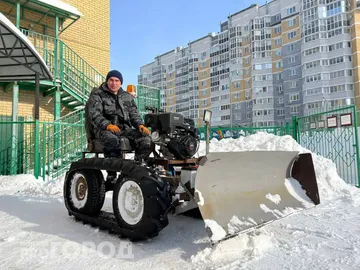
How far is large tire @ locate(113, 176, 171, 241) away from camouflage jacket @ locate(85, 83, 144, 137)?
2.92 ft

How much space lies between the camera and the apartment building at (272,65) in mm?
55406

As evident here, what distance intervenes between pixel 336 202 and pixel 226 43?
249ft

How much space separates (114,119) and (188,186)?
1.56 m

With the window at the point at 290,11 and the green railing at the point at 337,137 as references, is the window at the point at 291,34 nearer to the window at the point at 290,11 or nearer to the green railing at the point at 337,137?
the window at the point at 290,11

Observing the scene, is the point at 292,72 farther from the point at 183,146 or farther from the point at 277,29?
the point at 183,146

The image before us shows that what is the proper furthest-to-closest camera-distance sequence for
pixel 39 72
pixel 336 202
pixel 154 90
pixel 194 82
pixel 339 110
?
pixel 194 82
pixel 154 90
pixel 39 72
pixel 339 110
pixel 336 202

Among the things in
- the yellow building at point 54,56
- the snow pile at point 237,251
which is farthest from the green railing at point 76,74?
the snow pile at point 237,251

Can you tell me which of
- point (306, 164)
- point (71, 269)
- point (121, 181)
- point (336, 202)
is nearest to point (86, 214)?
point (121, 181)

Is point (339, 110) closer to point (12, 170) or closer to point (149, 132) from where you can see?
point (149, 132)

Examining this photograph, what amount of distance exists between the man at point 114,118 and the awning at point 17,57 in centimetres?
394

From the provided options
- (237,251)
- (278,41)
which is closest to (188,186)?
(237,251)

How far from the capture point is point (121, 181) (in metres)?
3.58

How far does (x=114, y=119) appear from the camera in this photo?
426cm

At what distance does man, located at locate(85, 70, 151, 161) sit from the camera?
387 centimetres
